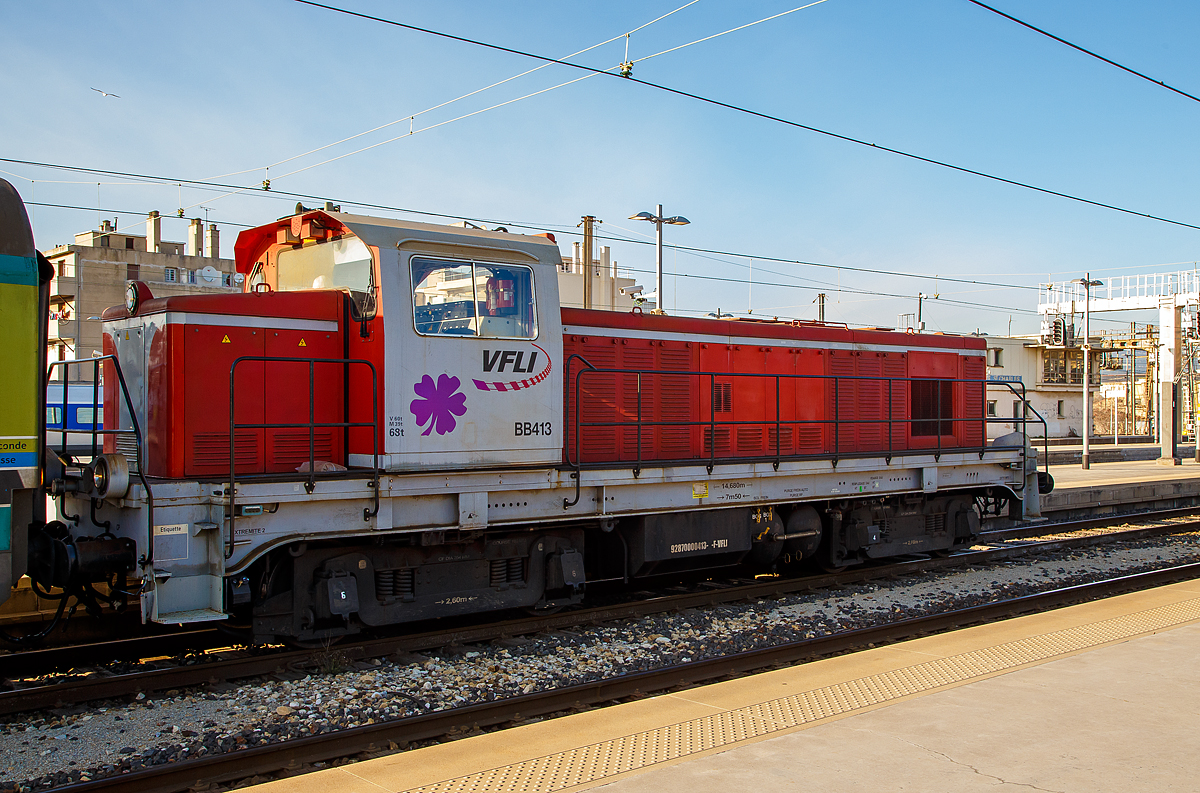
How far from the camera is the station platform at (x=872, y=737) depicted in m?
4.38

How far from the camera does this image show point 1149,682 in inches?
238

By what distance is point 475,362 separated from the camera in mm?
7520

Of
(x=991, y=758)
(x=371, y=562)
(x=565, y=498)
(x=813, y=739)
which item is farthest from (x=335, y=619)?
(x=991, y=758)

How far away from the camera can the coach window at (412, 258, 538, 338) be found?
7258mm

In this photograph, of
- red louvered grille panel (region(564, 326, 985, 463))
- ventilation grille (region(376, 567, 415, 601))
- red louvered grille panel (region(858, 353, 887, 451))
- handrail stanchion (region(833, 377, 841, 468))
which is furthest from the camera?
red louvered grille panel (region(858, 353, 887, 451))

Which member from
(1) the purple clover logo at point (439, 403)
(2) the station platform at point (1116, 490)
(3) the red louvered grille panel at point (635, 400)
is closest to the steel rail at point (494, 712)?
(1) the purple clover logo at point (439, 403)

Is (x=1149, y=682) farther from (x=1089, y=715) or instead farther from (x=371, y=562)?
(x=371, y=562)

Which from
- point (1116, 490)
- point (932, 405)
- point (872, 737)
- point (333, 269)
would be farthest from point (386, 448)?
point (1116, 490)

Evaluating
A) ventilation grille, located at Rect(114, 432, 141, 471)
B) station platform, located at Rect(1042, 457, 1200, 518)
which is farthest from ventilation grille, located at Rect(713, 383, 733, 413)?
station platform, located at Rect(1042, 457, 1200, 518)

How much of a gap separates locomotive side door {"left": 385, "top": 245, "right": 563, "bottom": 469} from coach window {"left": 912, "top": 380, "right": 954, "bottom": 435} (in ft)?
20.4

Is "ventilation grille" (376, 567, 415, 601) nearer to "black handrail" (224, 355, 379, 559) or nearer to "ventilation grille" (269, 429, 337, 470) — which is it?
"black handrail" (224, 355, 379, 559)

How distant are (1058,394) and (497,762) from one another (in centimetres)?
5977

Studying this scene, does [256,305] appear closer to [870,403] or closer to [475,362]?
[475,362]

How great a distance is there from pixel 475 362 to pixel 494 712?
293 cm
